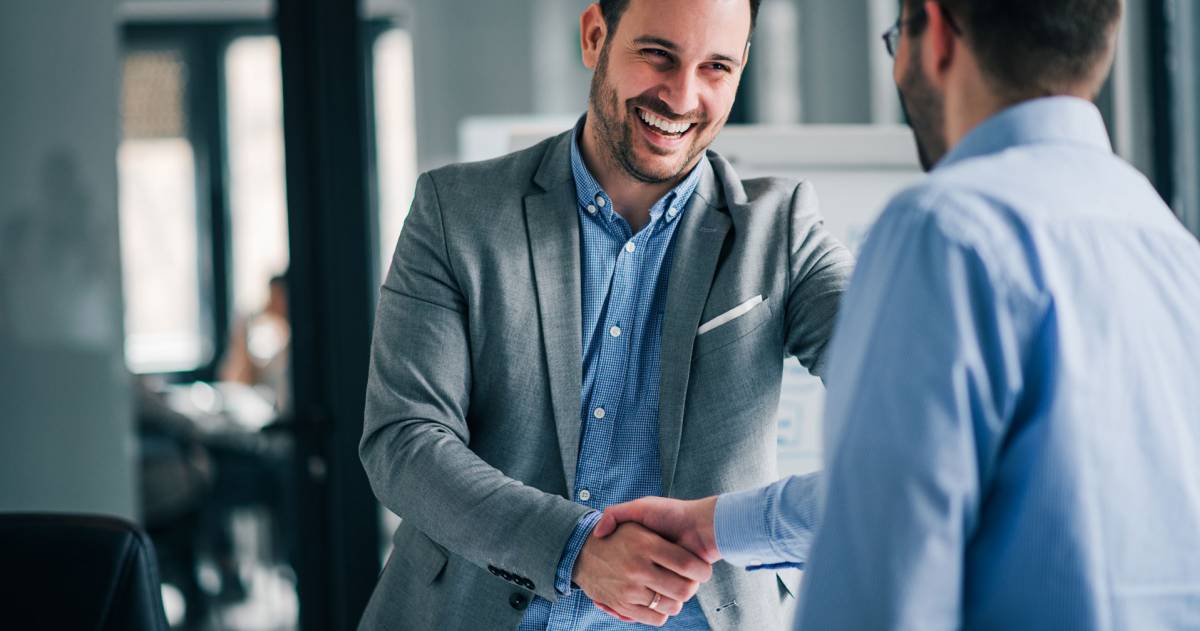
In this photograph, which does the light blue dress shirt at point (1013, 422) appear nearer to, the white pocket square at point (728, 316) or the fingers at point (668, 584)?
the fingers at point (668, 584)

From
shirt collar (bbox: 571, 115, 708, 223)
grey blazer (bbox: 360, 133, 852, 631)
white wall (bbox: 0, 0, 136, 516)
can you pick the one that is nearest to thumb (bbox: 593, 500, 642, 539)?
grey blazer (bbox: 360, 133, 852, 631)

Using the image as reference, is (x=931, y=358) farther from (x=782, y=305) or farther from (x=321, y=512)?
(x=321, y=512)

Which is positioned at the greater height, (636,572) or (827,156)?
(827,156)

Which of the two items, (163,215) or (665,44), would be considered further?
(163,215)

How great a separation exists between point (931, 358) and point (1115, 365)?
0.14 metres

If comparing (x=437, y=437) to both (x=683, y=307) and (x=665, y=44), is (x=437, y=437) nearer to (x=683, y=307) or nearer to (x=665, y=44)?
(x=683, y=307)

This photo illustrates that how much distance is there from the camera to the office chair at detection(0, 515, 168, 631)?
1.48m

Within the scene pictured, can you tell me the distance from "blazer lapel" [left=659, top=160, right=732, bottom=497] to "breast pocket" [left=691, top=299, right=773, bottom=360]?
0.02 meters

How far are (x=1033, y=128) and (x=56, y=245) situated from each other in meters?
2.40

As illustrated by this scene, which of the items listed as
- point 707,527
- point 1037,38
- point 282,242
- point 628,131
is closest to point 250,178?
point 282,242

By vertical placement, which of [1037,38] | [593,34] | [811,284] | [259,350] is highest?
[593,34]

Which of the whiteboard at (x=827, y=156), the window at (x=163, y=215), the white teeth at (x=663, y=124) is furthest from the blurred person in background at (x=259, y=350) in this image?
the white teeth at (x=663, y=124)

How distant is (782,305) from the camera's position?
1.50 metres

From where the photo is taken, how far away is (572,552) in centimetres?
134
